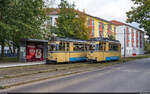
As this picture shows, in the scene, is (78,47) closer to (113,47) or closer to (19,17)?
(113,47)

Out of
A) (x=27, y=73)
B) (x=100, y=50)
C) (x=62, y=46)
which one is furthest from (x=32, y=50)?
(x=27, y=73)

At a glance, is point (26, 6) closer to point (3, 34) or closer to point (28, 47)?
point (3, 34)

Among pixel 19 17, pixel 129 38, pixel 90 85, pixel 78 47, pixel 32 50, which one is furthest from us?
pixel 129 38

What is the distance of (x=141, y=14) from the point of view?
27.3 m

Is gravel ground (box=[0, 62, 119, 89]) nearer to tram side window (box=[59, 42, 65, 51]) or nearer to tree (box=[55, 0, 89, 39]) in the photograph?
tram side window (box=[59, 42, 65, 51])

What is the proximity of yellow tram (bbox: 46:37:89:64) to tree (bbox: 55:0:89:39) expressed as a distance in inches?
284

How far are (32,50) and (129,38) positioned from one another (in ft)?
199

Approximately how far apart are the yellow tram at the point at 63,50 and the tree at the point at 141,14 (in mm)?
9589

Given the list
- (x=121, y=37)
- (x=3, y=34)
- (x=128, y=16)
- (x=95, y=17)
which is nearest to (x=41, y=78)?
(x=3, y=34)

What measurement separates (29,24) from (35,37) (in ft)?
7.16

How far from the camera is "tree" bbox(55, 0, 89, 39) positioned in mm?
31391

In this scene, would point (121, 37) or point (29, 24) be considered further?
point (121, 37)

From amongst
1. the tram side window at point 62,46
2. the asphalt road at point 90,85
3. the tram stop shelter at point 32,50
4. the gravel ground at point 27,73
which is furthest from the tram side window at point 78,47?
the asphalt road at point 90,85

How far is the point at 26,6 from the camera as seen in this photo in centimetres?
1992
